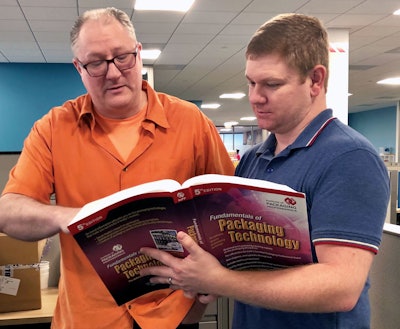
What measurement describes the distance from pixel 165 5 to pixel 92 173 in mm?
3919

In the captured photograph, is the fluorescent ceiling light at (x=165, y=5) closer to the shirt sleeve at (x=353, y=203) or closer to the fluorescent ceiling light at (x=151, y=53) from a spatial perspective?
the fluorescent ceiling light at (x=151, y=53)

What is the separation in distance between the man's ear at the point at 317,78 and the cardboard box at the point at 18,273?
5.05 feet

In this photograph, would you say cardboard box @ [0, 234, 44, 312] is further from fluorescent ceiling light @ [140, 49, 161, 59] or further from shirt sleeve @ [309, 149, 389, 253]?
fluorescent ceiling light @ [140, 49, 161, 59]

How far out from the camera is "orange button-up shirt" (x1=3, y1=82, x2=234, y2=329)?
1.23m

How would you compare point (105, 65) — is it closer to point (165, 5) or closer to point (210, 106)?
point (165, 5)

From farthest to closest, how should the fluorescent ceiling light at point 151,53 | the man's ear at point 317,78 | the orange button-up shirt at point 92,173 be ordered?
the fluorescent ceiling light at point 151,53 → the orange button-up shirt at point 92,173 → the man's ear at point 317,78

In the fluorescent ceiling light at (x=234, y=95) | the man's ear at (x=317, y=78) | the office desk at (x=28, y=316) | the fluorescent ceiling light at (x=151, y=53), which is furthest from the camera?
the fluorescent ceiling light at (x=234, y=95)

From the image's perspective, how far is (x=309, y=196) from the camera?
3.02ft

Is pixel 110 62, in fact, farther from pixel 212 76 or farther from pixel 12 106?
pixel 212 76

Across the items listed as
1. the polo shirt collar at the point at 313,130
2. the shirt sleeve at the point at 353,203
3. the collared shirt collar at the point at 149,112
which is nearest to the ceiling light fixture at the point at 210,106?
the collared shirt collar at the point at 149,112

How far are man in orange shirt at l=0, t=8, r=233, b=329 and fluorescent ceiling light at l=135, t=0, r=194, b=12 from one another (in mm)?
3595

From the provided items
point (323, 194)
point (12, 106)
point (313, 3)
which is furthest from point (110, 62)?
point (12, 106)

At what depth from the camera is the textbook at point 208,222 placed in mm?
799

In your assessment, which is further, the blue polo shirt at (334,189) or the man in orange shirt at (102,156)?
the man in orange shirt at (102,156)
